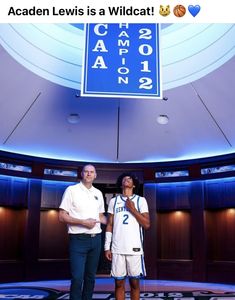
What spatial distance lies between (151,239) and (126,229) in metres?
5.14

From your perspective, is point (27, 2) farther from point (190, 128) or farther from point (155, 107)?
point (190, 128)

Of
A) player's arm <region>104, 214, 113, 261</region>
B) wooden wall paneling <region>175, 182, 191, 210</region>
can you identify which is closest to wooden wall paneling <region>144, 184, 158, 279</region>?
wooden wall paneling <region>175, 182, 191, 210</region>

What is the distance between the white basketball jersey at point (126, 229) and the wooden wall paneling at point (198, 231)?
4775 mm

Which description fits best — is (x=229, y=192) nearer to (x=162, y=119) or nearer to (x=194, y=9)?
(x=162, y=119)

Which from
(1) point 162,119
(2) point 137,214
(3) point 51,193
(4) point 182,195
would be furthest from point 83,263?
(4) point 182,195

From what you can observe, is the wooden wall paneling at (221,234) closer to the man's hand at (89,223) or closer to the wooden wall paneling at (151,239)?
the wooden wall paneling at (151,239)

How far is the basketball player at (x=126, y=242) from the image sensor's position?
345 centimetres

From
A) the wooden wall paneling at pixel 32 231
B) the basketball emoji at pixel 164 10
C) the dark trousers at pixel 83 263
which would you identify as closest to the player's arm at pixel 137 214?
the dark trousers at pixel 83 263

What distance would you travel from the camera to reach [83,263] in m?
3.12

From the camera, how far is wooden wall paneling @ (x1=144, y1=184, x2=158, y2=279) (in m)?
8.28

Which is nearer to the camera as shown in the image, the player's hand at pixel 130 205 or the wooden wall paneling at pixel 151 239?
the player's hand at pixel 130 205

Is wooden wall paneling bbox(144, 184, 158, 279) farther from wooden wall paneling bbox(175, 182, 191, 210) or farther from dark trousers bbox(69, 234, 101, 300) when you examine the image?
dark trousers bbox(69, 234, 101, 300)

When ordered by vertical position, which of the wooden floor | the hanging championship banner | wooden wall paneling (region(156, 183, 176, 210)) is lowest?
the wooden floor

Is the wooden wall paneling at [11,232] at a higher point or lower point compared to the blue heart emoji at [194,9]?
lower
